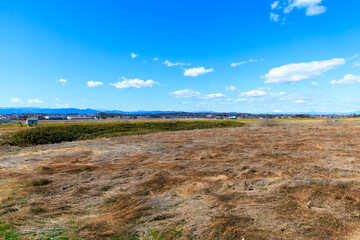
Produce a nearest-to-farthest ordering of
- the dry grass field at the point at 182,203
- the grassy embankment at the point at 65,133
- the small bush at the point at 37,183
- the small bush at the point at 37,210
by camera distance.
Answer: the dry grass field at the point at 182,203
the small bush at the point at 37,210
the small bush at the point at 37,183
the grassy embankment at the point at 65,133

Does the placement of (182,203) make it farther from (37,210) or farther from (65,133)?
(65,133)

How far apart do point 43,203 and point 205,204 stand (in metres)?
4.28

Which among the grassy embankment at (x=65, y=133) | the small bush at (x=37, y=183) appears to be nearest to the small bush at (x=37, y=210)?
the small bush at (x=37, y=183)

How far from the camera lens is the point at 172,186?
5914mm

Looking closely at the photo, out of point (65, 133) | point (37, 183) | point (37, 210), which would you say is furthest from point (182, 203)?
point (65, 133)

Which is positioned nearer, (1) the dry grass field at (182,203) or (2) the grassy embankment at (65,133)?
(1) the dry grass field at (182,203)

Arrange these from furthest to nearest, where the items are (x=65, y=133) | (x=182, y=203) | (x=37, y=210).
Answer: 1. (x=65, y=133)
2. (x=182, y=203)
3. (x=37, y=210)

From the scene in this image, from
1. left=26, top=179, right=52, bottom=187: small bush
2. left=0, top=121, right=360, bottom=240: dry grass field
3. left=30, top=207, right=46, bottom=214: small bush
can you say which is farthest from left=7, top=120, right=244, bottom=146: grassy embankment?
left=30, top=207, right=46, bottom=214: small bush

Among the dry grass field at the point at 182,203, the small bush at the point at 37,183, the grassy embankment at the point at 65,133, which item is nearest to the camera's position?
the dry grass field at the point at 182,203

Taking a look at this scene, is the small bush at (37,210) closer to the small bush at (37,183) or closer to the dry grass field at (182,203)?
the dry grass field at (182,203)

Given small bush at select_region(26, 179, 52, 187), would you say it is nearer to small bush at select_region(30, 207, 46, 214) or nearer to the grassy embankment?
small bush at select_region(30, 207, 46, 214)

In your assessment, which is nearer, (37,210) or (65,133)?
(37,210)

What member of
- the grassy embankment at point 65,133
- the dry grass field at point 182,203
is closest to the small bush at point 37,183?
the dry grass field at point 182,203

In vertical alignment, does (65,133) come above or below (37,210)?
below
